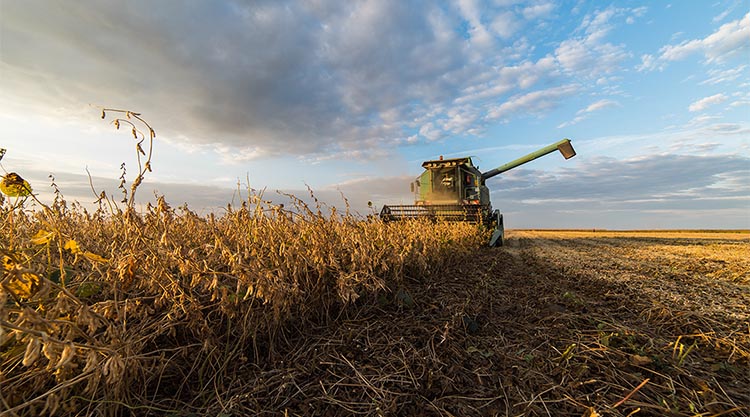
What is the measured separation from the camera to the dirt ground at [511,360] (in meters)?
1.42

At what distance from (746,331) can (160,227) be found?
14.2 ft

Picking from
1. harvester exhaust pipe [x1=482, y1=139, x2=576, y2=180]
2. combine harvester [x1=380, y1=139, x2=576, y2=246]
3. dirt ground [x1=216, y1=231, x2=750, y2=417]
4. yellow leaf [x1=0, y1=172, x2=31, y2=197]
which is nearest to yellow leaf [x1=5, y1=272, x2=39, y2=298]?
yellow leaf [x1=0, y1=172, x2=31, y2=197]

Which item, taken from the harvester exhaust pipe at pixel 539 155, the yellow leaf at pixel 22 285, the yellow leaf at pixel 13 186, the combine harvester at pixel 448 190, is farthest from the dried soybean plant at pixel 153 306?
the harvester exhaust pipe at pixel 539 155

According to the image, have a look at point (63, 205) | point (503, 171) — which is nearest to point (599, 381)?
point (63, 205)

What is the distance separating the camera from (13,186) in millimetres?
1407

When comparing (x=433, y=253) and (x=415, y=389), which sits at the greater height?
(x=433, y=253)

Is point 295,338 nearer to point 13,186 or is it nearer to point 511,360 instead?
point 511,360

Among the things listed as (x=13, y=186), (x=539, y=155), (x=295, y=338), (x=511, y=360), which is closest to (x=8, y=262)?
(x=13, y=186)

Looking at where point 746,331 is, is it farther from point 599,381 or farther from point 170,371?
point 170,371

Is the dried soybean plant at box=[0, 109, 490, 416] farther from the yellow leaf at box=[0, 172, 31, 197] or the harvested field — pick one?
the yellow leaf at box=[0, 172, 31, 197]

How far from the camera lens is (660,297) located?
301 centimetres

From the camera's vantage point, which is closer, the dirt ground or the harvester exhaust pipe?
the dirt ground

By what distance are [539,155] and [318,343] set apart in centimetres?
1378

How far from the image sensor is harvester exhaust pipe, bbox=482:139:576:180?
12.5 meters
